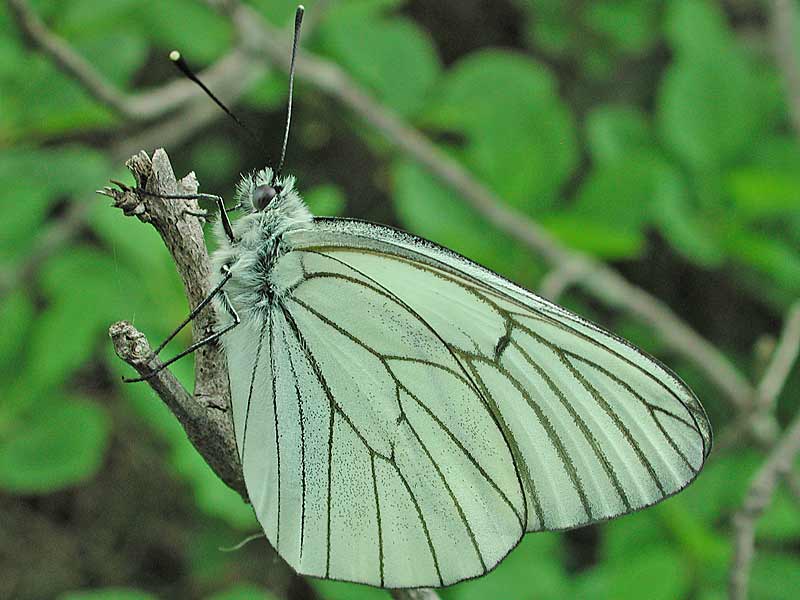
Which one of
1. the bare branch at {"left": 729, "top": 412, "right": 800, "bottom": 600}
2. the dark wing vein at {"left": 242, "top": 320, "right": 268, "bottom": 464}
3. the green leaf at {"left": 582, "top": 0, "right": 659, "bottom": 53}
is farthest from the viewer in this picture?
the green leaf at {"left": 582, "top": 0, "right": 659, "bottom": 53}

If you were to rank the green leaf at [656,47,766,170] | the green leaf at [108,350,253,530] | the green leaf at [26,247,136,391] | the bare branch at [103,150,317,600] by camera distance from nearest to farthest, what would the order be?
the bare branch at [103,150,317,600], the green leaf at [108,350,253,530], the green leaf at [26,247,136,391], the green leaf at [656,47,766,170]

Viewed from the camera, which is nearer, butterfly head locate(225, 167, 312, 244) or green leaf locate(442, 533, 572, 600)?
butterfly head locate(225, 167, 312, 244)

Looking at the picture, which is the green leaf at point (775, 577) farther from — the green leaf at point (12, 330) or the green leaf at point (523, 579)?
the green leaf at point (12, 330)

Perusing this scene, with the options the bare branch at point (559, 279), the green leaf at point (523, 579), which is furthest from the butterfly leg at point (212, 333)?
the bare branch at point (559, 279)

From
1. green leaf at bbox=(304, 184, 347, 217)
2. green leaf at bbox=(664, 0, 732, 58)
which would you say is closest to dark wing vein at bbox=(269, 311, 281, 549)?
green leaf at bbox=(304, 184, 347, 217)

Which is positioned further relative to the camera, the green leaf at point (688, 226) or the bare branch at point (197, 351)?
the green leaf at point (688, 226)

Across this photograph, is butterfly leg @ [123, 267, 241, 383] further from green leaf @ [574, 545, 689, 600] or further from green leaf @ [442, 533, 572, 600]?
green leaf @ [574, 545, 689, 600]

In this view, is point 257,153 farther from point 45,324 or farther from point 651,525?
point 651,525

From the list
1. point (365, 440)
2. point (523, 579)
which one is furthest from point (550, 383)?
point (523, 579)
